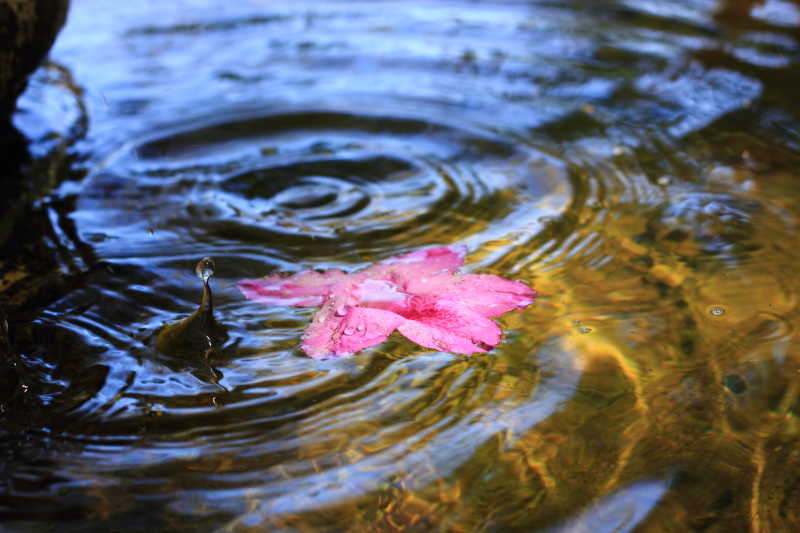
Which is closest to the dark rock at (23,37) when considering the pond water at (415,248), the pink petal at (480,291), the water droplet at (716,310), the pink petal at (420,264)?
the pond water at (415,248)

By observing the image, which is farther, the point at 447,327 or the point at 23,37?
the point at 23,37

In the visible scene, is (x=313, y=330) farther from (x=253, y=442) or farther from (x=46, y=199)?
(x=46, y=199)

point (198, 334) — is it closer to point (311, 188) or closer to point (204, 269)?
point (204, 269)

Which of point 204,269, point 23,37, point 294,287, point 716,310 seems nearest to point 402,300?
point 294,287

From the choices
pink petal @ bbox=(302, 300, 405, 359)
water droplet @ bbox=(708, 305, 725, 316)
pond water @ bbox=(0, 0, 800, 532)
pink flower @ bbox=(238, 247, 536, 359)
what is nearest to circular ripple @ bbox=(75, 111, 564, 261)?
pond water @ bbox=(0, 0, 800, 532)

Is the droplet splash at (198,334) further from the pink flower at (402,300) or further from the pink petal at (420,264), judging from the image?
the pink petal at (420,264)

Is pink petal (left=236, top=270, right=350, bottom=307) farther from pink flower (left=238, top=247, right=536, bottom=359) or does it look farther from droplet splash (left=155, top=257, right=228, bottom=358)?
droplet splash (left=155, top=257, right=228, bottom=358)

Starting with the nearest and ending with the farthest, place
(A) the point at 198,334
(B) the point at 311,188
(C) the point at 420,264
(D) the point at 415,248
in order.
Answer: (A) the point at 198,334 < (C) the point at 420,264 < (D) the point at 415,248 < (B) the point at 311,188
